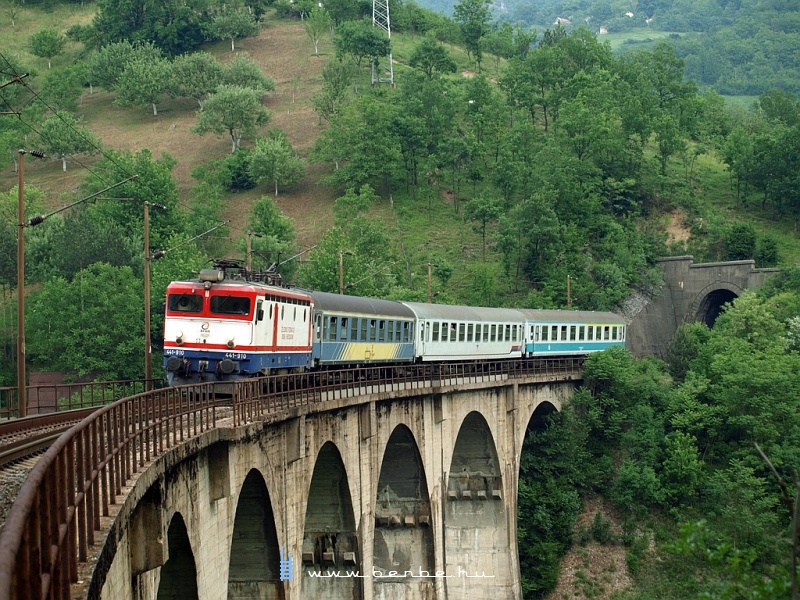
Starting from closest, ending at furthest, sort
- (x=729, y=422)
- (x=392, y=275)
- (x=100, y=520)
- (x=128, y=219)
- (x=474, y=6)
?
(x=100, y=520) < (x=729, y=422) < (x=392, y=275) < (x=128, y=219) < (x=474, y=6)

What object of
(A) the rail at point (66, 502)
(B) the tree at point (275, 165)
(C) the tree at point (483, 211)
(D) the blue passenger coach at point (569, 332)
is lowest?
(A) the rail at point (66, 502)

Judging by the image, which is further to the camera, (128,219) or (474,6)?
(474,6)

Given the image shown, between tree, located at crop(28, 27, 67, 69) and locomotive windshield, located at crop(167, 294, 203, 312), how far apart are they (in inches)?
4122

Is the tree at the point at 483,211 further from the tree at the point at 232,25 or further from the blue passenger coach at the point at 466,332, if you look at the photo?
the tree at the point at 232,25

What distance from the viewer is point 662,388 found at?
6316cm

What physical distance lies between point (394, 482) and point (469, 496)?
29.5 ft

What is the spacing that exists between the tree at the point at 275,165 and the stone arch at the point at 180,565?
79304 mm

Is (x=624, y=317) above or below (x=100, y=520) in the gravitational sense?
above

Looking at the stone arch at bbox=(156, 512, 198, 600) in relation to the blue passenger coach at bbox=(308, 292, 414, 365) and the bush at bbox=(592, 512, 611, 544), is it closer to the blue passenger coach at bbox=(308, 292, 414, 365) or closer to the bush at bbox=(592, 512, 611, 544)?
the blue passenger coach at bbox=(308, 292, 414, 365)

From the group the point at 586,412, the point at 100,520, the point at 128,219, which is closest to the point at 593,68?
the point at 128,219

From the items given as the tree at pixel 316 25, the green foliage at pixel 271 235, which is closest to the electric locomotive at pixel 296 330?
the green foliage at pixel 271 235

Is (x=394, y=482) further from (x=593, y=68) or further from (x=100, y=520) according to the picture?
(x=593, y=68)

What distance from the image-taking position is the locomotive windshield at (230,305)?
29188 millimetres

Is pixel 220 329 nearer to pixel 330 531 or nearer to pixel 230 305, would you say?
pixel 230 305
